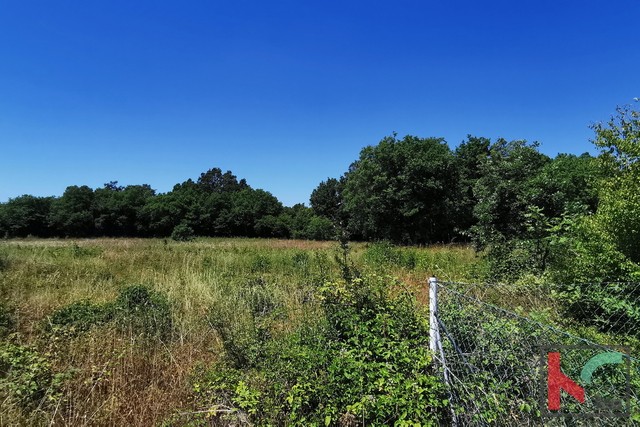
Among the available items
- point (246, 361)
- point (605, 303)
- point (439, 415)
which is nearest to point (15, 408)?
point (246, 361)

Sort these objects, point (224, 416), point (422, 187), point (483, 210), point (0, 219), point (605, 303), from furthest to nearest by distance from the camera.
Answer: point (0, 219), point (422, 187), point (483, 210), point (605, 303), point (224, 416)

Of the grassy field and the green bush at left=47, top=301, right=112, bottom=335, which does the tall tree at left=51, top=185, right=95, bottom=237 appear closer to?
the grassy field

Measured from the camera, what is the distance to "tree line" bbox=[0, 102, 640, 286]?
3.53 meters

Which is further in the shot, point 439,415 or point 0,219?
point 0,219

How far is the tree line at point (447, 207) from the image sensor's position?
3.53 meters

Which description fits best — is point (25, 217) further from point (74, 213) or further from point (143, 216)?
point (143, 216)

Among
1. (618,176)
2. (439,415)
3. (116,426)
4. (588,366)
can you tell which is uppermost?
(618,176)

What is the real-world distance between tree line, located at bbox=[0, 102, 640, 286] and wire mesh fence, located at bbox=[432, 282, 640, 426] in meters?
1.21

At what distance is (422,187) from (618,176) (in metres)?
18.0

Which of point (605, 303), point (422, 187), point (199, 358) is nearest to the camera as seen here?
point (605, 303)

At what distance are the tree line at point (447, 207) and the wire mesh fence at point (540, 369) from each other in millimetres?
1207

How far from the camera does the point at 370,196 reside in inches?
922

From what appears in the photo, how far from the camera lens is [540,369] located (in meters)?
1.91

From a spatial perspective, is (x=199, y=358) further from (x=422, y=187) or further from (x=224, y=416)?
(x=422, y=187)
